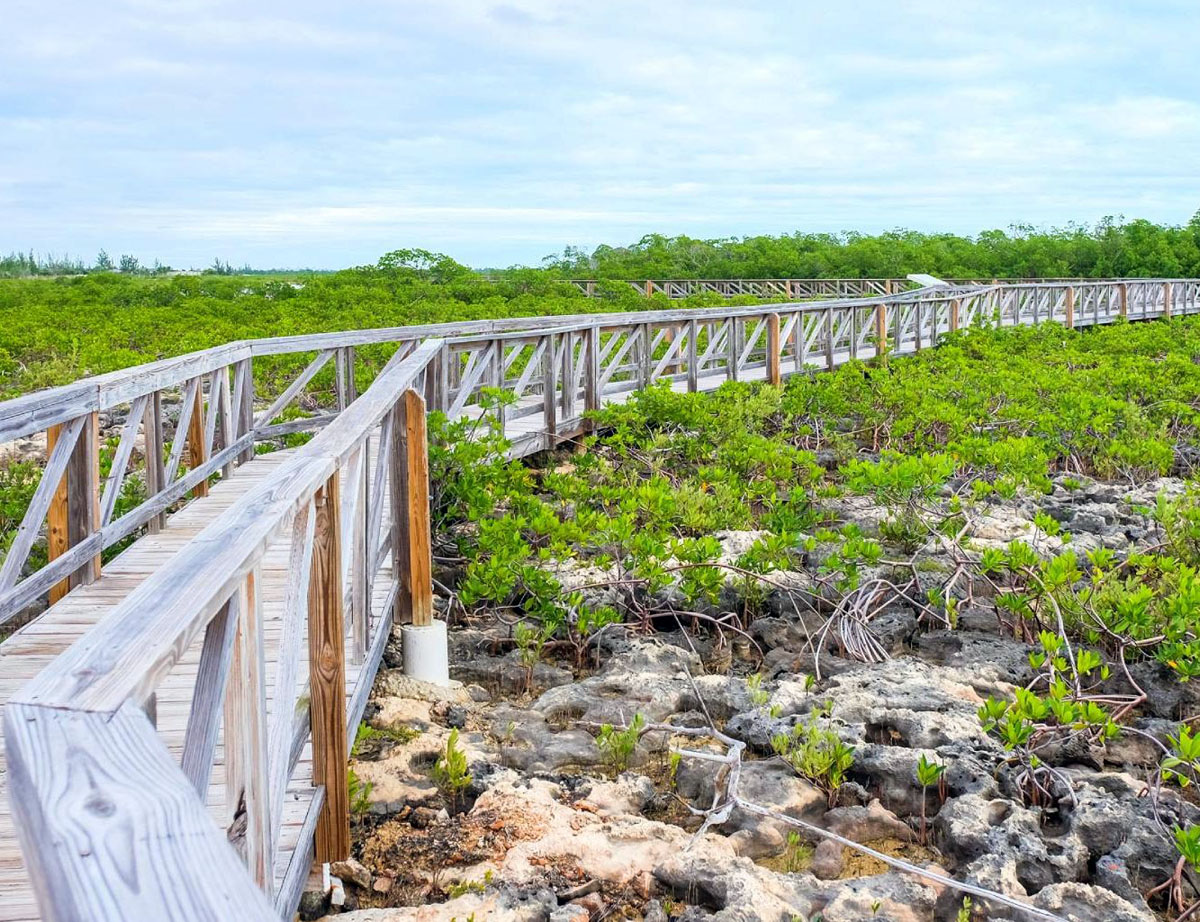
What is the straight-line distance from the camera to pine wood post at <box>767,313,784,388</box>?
13.8m

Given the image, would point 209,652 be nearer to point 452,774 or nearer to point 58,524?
point 452,774

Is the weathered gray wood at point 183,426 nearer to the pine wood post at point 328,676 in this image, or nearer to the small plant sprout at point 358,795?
the small plant sprout at point 358,795

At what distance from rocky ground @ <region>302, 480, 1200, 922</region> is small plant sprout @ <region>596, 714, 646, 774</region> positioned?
1.4 inches

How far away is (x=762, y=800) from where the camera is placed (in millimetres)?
3914

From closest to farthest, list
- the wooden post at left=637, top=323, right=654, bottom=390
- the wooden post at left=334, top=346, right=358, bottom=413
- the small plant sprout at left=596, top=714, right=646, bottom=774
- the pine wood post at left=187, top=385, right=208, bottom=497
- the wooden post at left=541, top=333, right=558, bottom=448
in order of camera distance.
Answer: the small plant sprout at left=596, top=714, right=646, bottom=774 → the pine wood post at left=187, top=385, right=208, bottom=497 → the wooden post at left=334, top=346, right=358, bottom=413 → the wooden post at left=541, top=333, right=558, bottom=448 → the wooden post at left=637, top=323, right=654, bottom=390

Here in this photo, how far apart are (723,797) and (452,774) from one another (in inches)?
A: 34.6

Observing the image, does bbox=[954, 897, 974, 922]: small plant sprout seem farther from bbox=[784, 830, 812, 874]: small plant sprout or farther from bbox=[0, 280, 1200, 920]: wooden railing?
bbox=[0, 280, 1200, 920]: wooden railing

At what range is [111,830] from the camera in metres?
1.02

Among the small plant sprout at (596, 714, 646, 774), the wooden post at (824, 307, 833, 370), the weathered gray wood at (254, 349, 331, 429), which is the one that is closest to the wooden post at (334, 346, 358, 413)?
the weathered gray wood at (254, 349, 331, 429)

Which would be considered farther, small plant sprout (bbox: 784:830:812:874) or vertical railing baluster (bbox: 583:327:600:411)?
vertical railing baluster (bbox: 583:327:600:411)

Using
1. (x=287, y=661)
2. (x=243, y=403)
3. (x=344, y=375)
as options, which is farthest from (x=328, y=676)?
(x=344, y=375)

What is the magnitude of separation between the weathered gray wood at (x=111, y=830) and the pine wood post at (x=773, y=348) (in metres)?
12.8

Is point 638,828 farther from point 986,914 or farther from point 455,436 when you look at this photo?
point 455,436

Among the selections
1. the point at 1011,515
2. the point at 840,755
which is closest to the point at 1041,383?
the point at 1011,515
